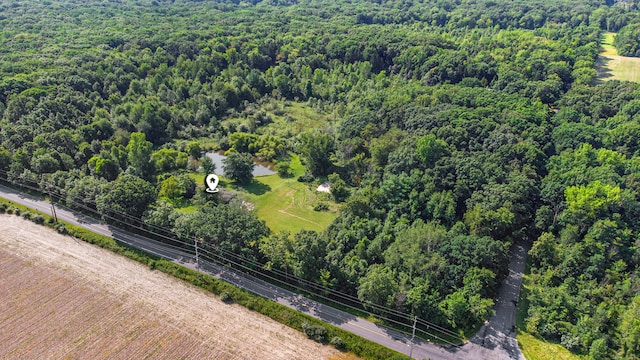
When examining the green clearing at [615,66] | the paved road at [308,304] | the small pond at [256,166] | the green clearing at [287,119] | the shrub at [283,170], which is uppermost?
the green clearing at [615,66]

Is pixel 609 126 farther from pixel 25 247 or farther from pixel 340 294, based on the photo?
pixel 25 247

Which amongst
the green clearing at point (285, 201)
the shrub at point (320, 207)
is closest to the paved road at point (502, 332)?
the green clearing at point (285, 201)

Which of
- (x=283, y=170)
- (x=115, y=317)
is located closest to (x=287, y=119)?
(x=283, y=170)

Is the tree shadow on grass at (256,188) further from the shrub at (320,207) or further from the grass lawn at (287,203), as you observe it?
the shrub at (320,207)

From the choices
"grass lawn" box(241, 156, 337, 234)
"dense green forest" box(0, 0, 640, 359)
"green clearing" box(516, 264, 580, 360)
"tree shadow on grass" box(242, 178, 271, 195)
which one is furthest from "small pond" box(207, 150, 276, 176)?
"green clearing" box(516, 264, 580, 360)

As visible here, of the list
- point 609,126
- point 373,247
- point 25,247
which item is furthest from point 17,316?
point 609,126

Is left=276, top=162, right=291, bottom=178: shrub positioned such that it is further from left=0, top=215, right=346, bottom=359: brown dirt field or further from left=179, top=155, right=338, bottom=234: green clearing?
left=0, top=215, right=346, bottom=359: brown dirt field

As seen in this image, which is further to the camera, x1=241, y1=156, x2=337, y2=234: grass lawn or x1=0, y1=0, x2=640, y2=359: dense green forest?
x1=241, y1=156, x2=337, y2=234: grass lawn
